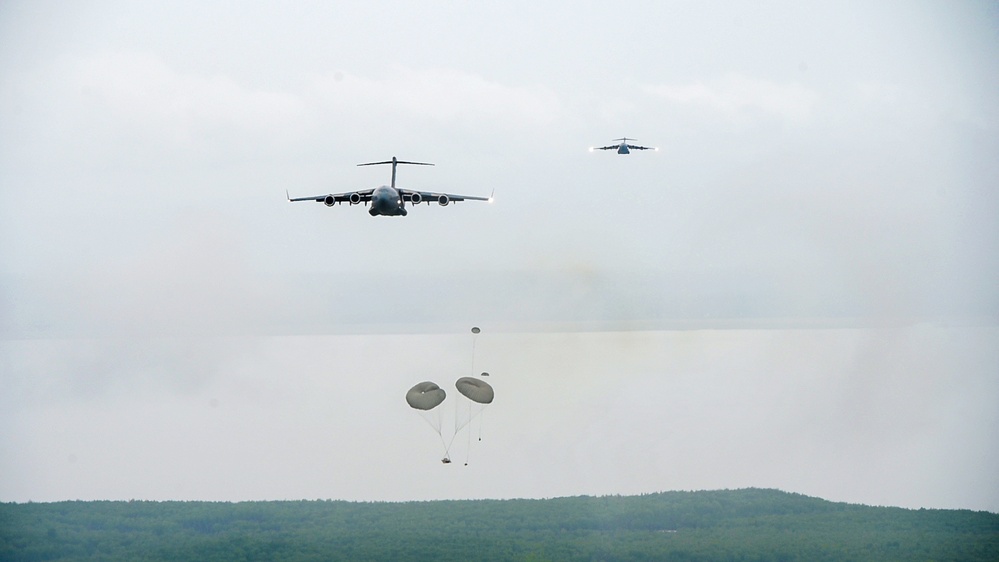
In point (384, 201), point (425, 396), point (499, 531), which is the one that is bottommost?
point (499, 531)

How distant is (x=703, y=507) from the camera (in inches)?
5290

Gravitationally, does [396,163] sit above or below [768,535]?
above

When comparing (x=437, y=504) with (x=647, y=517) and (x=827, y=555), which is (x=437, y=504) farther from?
(x=827, y=555)

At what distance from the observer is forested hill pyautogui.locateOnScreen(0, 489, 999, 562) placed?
120 m

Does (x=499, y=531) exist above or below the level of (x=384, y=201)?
below

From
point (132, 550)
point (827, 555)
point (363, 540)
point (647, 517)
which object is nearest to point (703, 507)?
point (647, 517)

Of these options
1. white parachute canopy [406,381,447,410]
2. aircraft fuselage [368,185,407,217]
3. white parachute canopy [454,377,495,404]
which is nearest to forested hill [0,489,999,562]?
A: white parachute canopy [406,381,447,410]

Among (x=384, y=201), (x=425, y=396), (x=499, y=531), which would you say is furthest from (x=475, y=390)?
(x=499, y=531)

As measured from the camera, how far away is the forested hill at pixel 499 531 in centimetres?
12044

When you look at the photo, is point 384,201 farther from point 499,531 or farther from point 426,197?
point 499,531

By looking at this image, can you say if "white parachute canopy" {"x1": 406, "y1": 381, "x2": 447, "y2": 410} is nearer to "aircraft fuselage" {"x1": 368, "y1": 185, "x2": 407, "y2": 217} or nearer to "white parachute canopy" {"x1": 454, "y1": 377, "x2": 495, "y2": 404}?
"white parachute canopy" {"x1": 454, "y1": 377, "x2": 495, "y2": 404}

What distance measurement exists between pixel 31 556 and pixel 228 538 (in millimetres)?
22499

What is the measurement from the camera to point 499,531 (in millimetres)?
124750

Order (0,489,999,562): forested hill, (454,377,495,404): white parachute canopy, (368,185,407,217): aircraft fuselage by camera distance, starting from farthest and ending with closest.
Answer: (0,489,999,562): forested hill, (454,377,495,404): white parachute canopy, (368,185,407,217): aircraft fuselage
